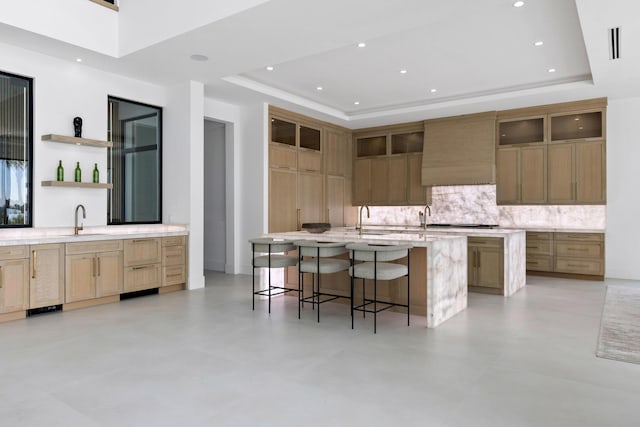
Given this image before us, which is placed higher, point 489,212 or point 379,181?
point 379,181

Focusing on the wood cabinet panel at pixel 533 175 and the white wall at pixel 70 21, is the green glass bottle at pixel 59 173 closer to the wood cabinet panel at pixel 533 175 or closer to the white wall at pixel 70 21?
the white wall at pixel 70 21

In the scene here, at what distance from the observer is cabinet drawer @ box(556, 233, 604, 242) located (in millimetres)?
7137

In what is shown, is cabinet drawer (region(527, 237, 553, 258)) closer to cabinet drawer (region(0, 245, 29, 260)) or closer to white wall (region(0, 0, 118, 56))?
white wall (region(0, 0, 118, 56))

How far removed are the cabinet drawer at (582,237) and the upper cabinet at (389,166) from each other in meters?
2.61

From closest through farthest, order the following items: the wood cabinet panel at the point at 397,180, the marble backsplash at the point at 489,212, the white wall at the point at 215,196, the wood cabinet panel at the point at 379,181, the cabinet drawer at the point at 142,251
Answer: the cabinet drawer at the point at 142,251
the marble backsplash at the point at 489,212
the white wall at the point at 215,196
the wood cabinet panel at the point at 397,180
the wood cabinet panel at the point at 379,181

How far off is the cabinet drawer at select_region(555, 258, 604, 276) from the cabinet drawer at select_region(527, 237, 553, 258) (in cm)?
22

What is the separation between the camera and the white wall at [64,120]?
17.0 ft

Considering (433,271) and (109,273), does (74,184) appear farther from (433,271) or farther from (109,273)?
(433,271)

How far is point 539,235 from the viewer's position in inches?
299

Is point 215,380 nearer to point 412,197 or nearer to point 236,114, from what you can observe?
point 236,114

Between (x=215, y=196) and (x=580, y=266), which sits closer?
(x=580, y=266)

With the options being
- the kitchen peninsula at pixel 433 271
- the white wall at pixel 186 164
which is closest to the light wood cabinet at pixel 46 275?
the white wall at pixel 186 164

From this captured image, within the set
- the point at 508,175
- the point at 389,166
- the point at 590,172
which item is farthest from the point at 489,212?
the point at 389,166

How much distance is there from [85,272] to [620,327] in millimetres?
5800
